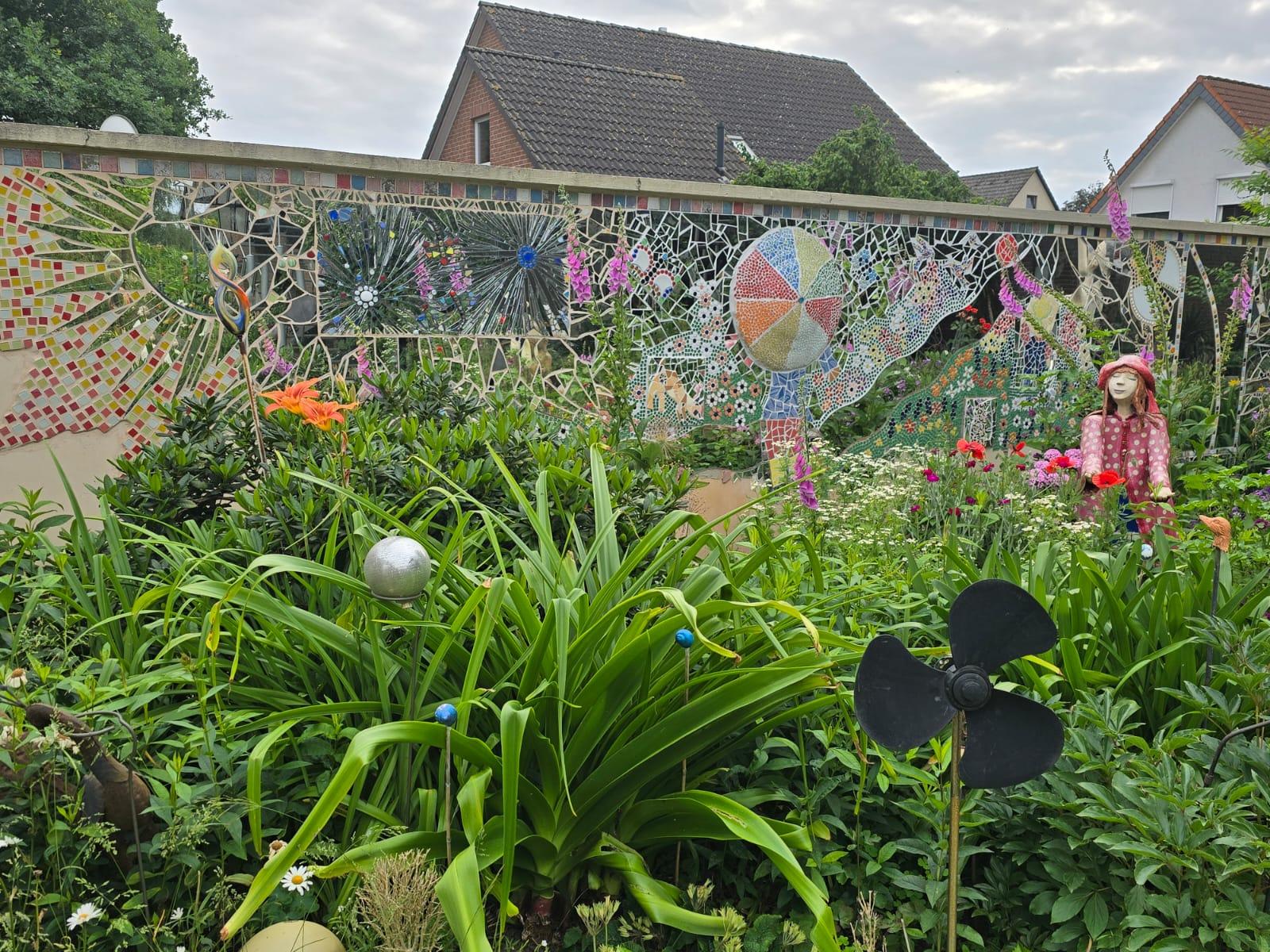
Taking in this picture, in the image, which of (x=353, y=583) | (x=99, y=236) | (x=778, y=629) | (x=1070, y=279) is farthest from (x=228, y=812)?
(x=1070, y=279)

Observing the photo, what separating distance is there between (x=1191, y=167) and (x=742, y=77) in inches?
461

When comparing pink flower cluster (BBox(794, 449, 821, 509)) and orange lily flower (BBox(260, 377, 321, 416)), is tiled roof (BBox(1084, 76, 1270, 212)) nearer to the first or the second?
pink flower cluster (BBox(794, 449, 821, 509))

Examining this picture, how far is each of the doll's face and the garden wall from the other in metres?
1.92

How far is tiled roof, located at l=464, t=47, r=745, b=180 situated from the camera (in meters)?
18.1

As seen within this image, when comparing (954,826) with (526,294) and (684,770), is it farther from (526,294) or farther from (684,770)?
(526,294)

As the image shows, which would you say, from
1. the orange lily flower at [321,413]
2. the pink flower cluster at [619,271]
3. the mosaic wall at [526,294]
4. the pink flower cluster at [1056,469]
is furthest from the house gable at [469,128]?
the orange lily flower at [321,413]

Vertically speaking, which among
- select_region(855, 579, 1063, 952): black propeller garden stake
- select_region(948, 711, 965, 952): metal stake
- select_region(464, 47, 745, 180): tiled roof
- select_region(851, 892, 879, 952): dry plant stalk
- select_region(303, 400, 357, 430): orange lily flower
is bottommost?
select_region(851, 892, 879, 952): dry plant stalk

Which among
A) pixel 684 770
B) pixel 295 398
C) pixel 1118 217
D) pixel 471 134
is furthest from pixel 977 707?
pixel 471 134

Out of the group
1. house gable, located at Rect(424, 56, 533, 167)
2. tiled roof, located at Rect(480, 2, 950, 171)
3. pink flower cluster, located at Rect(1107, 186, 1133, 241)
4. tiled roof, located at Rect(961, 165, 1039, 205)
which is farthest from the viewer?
tiled roof, located at Rect(961, 165, 1039, 205)

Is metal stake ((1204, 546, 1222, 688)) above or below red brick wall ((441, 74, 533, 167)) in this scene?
below

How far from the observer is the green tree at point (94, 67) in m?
26.3

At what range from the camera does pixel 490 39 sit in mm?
24000

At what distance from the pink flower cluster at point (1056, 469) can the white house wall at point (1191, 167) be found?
2303 centimetres

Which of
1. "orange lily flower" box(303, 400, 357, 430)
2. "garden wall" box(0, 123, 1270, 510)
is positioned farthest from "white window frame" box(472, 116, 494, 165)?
"orange lily flower" box(303, 400, 357, 430)
